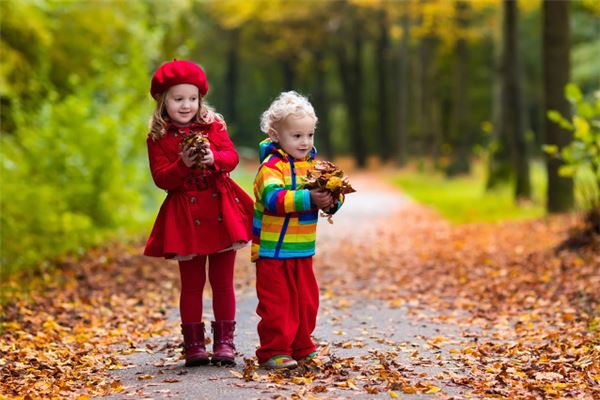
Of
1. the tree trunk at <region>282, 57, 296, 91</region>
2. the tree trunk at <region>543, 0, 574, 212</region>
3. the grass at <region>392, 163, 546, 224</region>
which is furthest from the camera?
the tree trunk at <region>282, 57, 296, 91</region>

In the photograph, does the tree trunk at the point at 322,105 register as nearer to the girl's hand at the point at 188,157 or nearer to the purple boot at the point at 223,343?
the purple boot at the point at 223,343

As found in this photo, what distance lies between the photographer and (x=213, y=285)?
5754 mm

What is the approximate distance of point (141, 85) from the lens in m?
15.5

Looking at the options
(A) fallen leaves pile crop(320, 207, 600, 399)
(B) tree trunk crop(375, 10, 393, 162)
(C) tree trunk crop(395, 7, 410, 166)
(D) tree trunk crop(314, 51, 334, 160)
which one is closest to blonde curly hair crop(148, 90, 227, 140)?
(A) fallen leaves pile crop(320, 207, 600, 399)

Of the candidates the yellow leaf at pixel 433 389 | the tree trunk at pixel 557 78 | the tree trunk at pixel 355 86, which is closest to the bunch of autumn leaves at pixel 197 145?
the yellow leaf at pixel 433 389

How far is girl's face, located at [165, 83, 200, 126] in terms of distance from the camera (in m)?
5.54

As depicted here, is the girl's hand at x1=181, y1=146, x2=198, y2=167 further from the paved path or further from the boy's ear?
the paved path

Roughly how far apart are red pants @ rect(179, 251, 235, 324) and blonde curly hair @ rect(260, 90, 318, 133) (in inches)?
35.1

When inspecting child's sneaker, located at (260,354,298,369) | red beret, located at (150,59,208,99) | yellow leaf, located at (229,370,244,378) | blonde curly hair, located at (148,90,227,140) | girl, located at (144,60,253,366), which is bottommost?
yellow leaf, located at (229,370,244,378)

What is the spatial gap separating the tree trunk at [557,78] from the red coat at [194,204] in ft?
28.7

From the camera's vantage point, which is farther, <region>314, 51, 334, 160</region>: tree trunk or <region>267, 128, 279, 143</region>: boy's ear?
<region>314, 51, 334, 160</region>: tree trunk

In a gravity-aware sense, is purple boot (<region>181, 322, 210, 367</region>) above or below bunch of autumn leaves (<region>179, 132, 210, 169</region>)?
below

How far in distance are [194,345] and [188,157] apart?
4.06ft

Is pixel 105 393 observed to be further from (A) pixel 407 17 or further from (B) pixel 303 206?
(A) pixel 407 17
